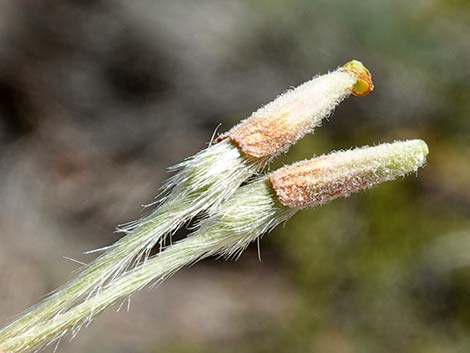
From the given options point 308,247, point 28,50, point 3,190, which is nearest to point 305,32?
→ point 308,247

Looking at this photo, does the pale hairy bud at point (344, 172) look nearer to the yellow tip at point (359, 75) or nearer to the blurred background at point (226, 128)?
the yellow tip at point (359, 75)

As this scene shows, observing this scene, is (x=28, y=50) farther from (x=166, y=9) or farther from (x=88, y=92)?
(x=166, y=9)

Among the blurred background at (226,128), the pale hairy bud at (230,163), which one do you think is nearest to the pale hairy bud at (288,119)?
the pale hairy bud at (230,163)

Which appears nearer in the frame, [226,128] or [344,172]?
[344,172]

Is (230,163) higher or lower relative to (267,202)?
higher

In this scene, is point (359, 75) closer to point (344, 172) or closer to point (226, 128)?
point (344, 172)

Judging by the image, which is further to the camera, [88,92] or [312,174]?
[88,92]

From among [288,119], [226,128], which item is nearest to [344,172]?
[288,119]
